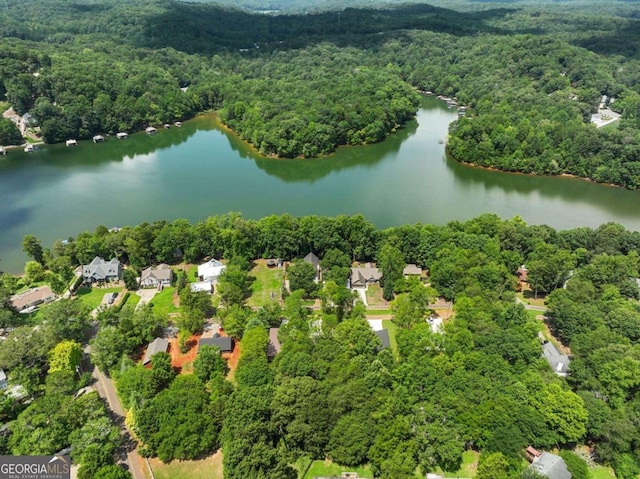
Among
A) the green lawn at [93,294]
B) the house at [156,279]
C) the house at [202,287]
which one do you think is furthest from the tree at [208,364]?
the green lawn at [93,294]

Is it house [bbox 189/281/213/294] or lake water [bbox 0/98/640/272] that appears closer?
house [bbox 189/281/213/294]

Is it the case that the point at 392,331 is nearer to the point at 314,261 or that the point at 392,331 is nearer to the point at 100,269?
the point at 314,261

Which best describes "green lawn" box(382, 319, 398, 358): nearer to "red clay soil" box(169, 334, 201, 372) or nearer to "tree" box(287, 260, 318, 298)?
"tree" box(287, 260, 318, 298)

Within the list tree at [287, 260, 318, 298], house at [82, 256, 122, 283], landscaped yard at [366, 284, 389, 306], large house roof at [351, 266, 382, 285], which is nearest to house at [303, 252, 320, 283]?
tree at [287, 260, 318, 298]

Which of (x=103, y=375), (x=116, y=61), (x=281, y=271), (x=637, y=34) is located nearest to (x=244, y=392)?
(x=103, y=375)

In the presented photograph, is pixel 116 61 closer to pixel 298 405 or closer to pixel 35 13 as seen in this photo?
pixel 35 13
